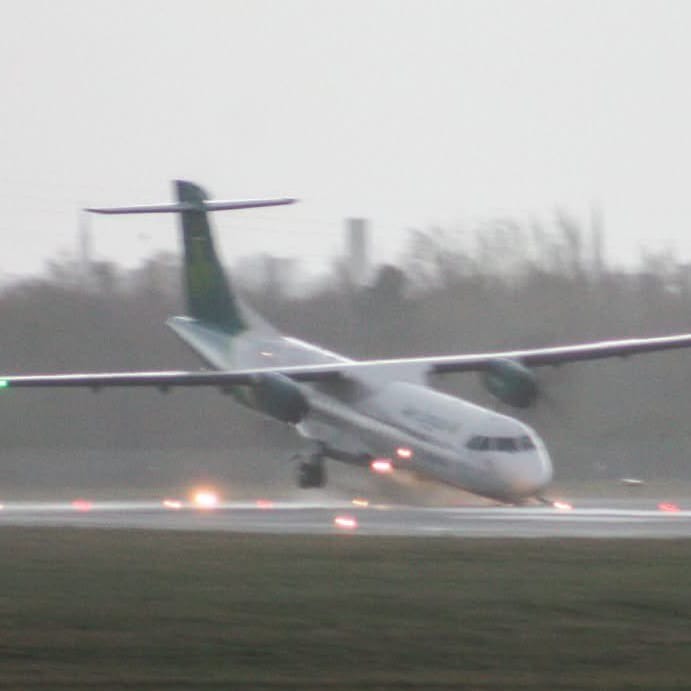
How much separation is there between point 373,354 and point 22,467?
14.0 meters

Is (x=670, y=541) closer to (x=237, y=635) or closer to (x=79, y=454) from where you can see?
(x=237, y=635)

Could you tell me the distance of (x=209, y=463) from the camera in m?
49.7

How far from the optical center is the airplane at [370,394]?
32906 mm

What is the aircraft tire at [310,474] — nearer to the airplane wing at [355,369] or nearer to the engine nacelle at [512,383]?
the airplane wing at [355,369]

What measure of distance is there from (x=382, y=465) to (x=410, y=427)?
72.0 inches

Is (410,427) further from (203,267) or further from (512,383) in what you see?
(203,267)

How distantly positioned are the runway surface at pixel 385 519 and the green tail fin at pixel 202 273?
33.5 ft

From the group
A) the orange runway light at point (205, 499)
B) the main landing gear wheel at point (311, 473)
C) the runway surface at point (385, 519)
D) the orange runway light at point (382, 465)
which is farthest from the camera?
the main landing gear wheel at point (311, 473)

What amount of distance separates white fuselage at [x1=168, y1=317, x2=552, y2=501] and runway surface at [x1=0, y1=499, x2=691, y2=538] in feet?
3.65

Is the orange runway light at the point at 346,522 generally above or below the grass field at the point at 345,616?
below

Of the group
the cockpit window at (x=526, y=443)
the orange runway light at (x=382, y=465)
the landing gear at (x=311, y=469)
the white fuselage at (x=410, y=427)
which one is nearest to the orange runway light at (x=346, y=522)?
the white fuselage at (x=410, y=427)

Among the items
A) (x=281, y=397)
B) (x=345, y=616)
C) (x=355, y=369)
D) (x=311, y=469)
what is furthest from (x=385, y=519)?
(x=345, y=616)

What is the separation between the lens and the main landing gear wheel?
3816cm

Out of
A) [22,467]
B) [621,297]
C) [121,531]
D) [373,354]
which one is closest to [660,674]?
[121,531]
